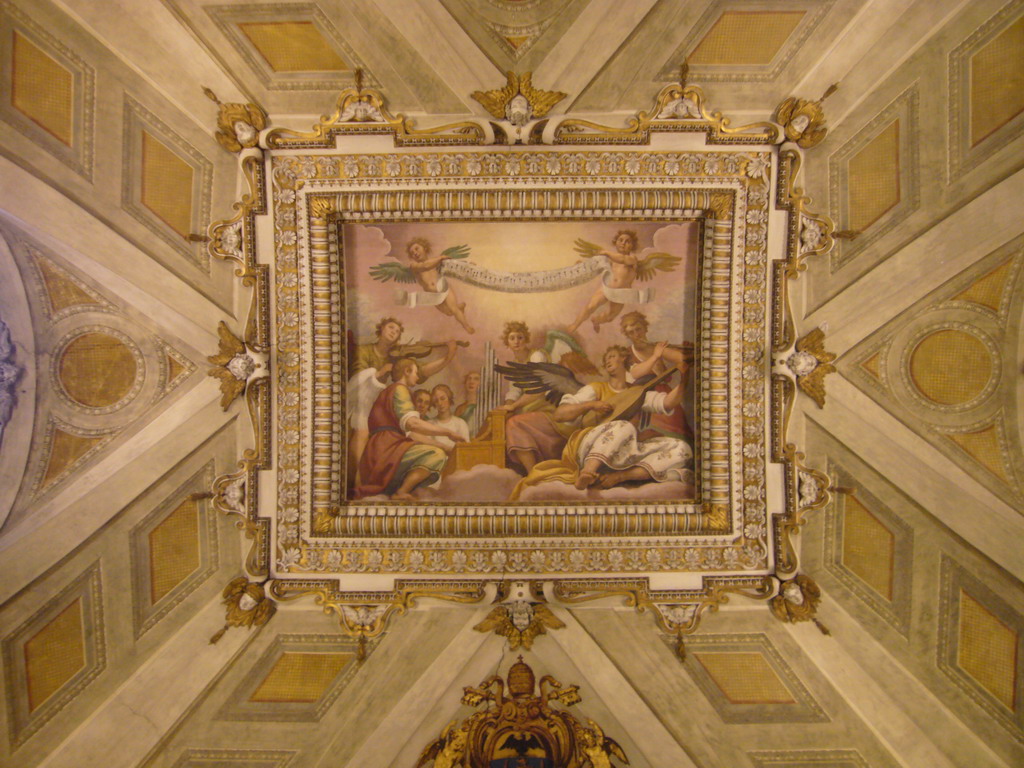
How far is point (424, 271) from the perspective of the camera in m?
6.12

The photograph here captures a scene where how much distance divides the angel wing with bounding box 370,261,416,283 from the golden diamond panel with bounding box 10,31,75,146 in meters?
2.87

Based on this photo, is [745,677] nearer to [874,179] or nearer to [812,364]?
[812,364]

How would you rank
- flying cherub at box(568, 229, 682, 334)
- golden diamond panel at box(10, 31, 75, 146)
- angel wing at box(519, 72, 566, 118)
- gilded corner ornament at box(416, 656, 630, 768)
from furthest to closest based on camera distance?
1. flying cherub at box(568, 229, 682, 334)
2. gilded corner ornament at box(416, 656, 630, 768)
3. angel wing at box(519, 72, 566, 118)
4. golden diamond panel at box(10, 31, 75, 146)

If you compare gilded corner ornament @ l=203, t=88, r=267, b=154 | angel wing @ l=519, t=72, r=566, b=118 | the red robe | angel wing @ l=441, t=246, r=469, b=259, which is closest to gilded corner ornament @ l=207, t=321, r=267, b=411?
the red robe

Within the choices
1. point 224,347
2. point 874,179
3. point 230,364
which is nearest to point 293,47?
point 224,347

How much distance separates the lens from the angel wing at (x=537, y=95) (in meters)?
5.33

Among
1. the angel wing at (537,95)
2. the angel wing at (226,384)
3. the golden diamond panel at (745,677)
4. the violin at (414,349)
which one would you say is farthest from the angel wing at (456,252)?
the golden diamond panel at (745,677)

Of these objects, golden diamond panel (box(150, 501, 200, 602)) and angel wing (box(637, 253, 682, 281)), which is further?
angel wing (box(637, 253, 682, 281))

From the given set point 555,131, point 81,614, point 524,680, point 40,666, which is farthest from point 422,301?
point 40,666

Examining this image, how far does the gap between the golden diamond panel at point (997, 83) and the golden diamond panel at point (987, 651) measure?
423cm

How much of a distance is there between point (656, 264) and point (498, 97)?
2326 mm

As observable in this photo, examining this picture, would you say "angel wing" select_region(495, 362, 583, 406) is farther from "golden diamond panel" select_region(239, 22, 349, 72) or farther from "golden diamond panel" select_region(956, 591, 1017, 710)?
"golden diamond panel" select_region(956, 591, 1017, 710)

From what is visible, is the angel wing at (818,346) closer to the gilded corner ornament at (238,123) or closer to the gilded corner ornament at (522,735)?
the gilded corner ornament at (522,735)

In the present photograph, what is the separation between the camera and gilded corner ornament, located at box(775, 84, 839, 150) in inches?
210
